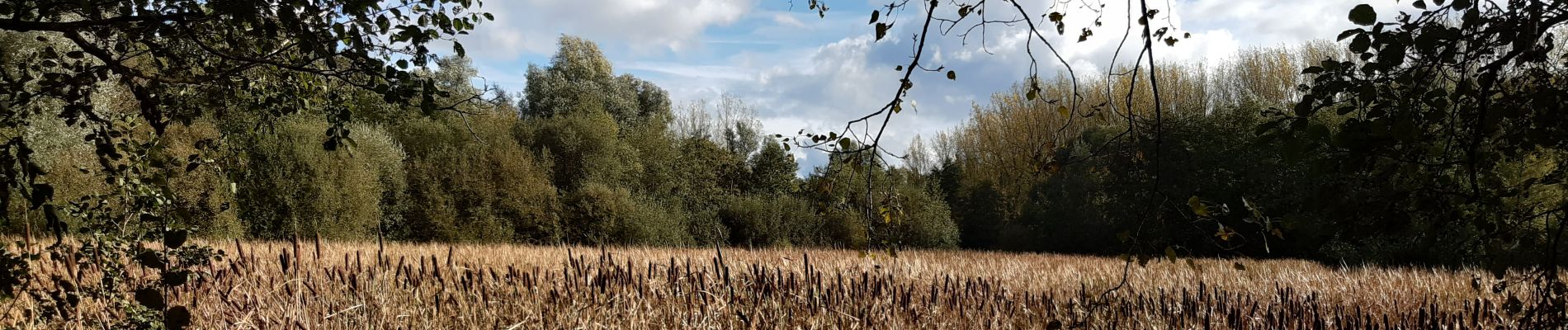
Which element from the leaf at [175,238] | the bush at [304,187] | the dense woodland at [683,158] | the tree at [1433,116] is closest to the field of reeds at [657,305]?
the dense woodland at [683,158]

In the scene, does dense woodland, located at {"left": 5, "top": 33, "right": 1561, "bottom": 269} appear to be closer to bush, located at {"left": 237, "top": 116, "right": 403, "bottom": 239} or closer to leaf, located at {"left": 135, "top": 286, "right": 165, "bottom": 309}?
bush, located at {"left": 237, "top": 116, "right": 403, "bottom": 239}

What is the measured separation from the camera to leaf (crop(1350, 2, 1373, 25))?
5.98 ft

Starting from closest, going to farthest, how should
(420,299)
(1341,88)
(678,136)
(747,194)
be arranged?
(1341,88) < (420,299) < (747,194) < (678,136)

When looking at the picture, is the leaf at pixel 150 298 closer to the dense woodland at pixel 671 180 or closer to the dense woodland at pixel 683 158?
the dense woodland at pixel 683 158

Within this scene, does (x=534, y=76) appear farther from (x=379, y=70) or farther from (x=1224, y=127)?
(x=379, y=70)

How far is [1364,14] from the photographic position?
1829 millimetres

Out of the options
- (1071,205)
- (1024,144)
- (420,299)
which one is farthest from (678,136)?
(420,299)

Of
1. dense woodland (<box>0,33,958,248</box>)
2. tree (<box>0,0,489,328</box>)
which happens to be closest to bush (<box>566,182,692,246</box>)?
dense woodland (<box>0,33,958,248</box>)

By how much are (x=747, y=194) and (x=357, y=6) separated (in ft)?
73.6

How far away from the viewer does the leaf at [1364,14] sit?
1822 millimetres

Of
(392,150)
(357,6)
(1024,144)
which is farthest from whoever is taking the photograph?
(1024,144)

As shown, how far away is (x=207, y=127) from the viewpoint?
55.1 ft

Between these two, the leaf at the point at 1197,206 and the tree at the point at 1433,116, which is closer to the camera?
the leaf at the point at 1197,206

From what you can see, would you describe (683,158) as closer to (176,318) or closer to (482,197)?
(482,197)
